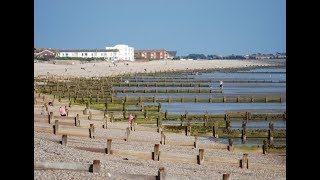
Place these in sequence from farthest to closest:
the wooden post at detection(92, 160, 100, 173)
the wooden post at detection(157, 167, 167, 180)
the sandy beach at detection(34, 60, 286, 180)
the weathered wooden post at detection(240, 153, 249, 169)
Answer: the weathered wooden post at detection(240, 153, 249, 169), the sandy beach at detection(34, 60, 286, 180), the wooden post at detection(92, 160, 100, 173), the wooden post at detection(157, 167, 167, 180)

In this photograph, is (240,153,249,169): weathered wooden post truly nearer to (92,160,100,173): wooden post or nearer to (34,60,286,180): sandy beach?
(34,60,286,180): sandy beach

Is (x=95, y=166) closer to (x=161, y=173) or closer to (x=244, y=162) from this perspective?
(x=161, y=173)

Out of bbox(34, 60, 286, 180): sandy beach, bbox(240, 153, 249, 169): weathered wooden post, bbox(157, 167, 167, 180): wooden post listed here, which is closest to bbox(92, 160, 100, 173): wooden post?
bbox(34, 60, 286, 180): sandy beach

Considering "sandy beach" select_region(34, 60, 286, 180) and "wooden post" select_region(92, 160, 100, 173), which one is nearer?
"wooden post" select_region(92, 160, 100, 173)

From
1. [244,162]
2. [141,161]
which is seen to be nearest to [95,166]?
[141,161]

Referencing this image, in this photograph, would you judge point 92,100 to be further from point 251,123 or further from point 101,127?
point 101,127

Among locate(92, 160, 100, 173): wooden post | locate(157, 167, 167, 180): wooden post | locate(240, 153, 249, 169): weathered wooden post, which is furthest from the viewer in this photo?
locate(240, 153, 249, 169): weathered wooden post

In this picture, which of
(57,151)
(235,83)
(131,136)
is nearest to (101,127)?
(131,136)
